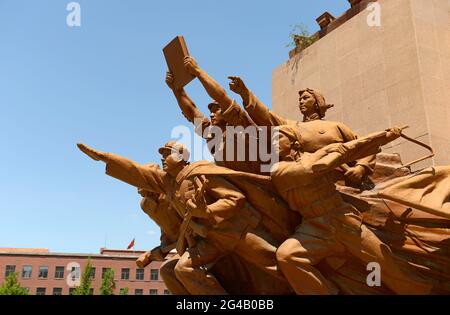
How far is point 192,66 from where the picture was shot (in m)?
6.60

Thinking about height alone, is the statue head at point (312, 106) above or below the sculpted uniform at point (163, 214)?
above

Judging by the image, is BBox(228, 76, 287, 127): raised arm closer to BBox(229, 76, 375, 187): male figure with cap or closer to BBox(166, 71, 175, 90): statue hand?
BBox(229, 76, 375, 187): male figure with cap

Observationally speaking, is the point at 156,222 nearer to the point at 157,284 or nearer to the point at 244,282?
the point at 244,282

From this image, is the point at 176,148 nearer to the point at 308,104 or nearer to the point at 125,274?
the point at 308,104

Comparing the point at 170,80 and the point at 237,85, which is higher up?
the point at 170,80

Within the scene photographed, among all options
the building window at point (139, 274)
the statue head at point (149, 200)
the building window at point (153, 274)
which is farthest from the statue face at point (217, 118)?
the building window at point (153, 274)

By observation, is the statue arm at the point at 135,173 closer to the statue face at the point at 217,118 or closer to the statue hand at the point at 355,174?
the statue face at the point at 217,118

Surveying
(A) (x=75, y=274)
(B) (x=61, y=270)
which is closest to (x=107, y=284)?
(A) (x=75, y=274)

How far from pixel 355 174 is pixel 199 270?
7.43ft

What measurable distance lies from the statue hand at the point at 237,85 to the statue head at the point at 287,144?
2.25 feet

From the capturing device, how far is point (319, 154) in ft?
19.2

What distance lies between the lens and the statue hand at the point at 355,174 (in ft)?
20.5
